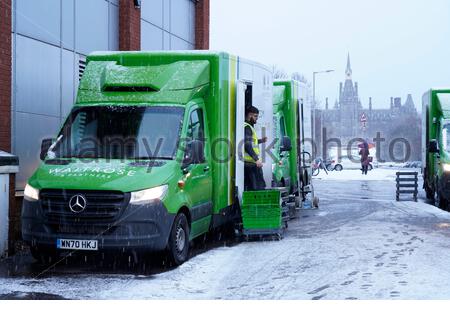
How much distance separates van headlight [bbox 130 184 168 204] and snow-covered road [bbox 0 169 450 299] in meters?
0.98

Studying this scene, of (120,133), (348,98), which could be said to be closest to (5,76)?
(120,133)

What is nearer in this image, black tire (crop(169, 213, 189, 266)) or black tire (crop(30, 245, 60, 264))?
black tire (crop(169, 213, 189, 266))

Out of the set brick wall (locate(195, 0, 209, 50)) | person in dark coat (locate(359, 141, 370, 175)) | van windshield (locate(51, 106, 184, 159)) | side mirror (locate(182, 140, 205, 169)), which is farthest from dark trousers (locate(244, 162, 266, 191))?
person in dark coat (locate(359, 141, 370, 175))

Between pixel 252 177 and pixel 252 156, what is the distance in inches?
20.7

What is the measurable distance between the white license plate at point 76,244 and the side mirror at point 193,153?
1644mm

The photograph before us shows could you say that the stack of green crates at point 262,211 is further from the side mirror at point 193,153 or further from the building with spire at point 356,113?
the building with spire at point 356,113

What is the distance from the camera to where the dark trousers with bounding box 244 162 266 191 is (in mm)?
12031

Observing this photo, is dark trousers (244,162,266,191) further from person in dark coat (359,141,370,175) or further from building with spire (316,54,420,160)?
building with spire (316,54,420,160)

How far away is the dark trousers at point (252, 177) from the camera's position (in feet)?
39.5

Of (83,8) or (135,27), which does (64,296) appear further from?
(135,27)

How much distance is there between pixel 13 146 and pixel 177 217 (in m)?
4.41

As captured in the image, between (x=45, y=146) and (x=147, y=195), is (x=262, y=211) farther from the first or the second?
(x=45, y=146)

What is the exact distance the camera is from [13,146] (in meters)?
11.9
